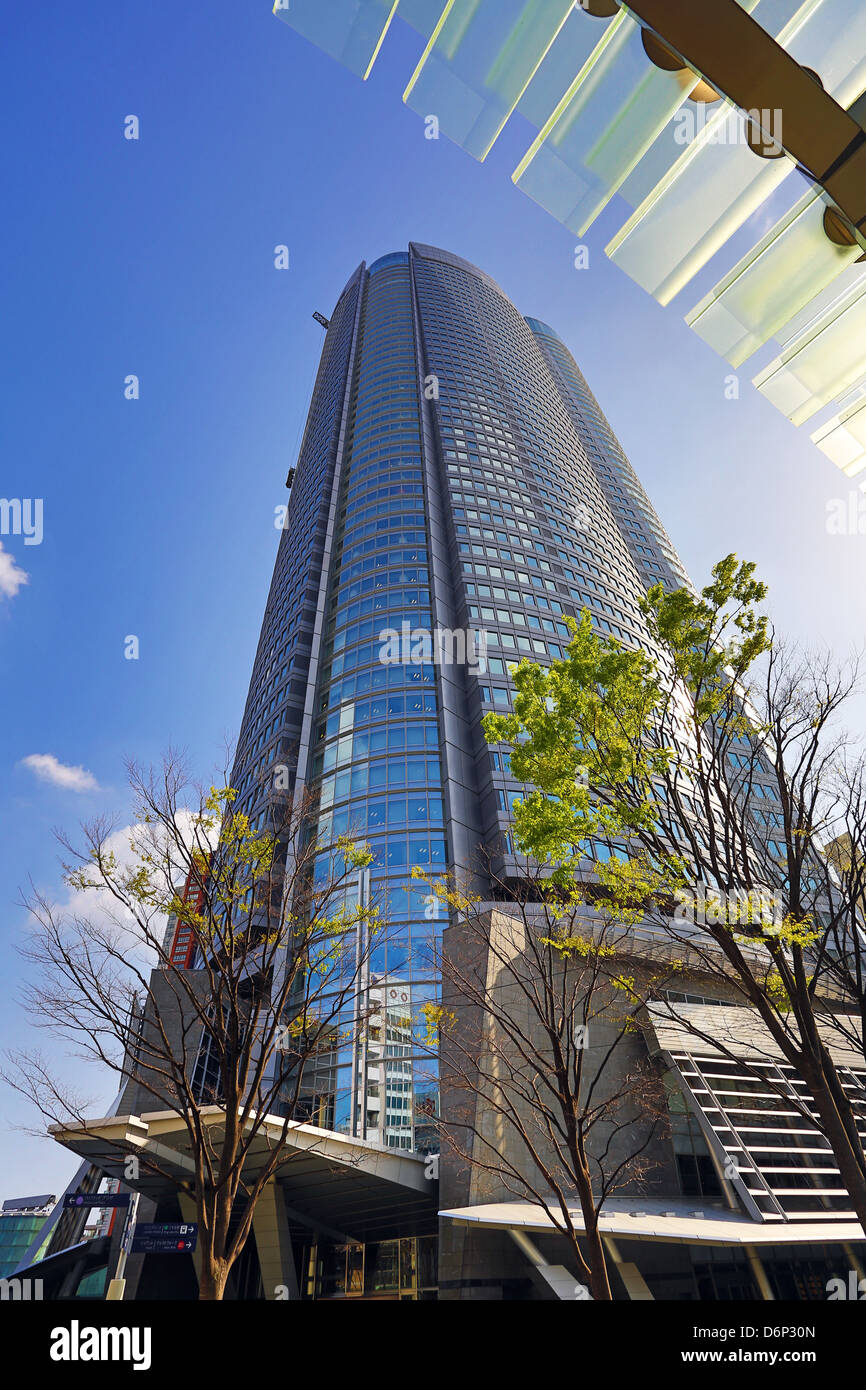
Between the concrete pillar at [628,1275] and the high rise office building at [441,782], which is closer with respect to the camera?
the concrete pillar at [628,1275]

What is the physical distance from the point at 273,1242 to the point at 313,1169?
378 cm

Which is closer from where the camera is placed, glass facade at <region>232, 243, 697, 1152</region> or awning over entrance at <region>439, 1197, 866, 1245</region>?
awning over entrance at <region>439, 1197, 866, 1245</region>

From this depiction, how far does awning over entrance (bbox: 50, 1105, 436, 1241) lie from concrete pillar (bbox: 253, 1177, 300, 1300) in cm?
59

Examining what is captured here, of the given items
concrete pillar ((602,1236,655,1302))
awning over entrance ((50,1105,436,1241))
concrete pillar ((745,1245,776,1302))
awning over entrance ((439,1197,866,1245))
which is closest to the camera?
awning over entrance ((439,1197,866,1245))

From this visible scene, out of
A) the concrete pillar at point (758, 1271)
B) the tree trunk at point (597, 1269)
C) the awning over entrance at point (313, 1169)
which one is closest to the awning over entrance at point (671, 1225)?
the concrete pillar at point (758, 1271)

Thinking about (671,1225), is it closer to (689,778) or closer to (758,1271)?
(758,1271)

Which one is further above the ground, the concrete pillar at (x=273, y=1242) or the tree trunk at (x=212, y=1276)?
the tree trunk at (x=212, y=1276)

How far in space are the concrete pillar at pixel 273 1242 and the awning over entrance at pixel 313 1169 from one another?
594 millimetres

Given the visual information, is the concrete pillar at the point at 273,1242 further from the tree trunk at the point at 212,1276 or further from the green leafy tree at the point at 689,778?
the green leafy tree at the point at 689,778

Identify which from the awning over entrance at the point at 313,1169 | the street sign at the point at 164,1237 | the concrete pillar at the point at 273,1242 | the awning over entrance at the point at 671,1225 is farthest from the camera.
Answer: the concrete pillar at the point at 273,1242

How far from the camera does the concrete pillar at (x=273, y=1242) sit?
2395cm

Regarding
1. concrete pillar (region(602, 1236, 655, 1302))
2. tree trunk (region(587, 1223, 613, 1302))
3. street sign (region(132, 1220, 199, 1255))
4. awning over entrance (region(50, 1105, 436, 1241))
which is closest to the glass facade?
awning over entrance (region(50, 1105, 436, 1241))

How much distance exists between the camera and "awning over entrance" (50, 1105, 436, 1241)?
2102 cm

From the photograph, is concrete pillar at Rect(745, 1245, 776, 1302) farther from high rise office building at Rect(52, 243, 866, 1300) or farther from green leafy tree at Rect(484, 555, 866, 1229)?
green leafy tree at Rect(484, 555, 866, 1229)
